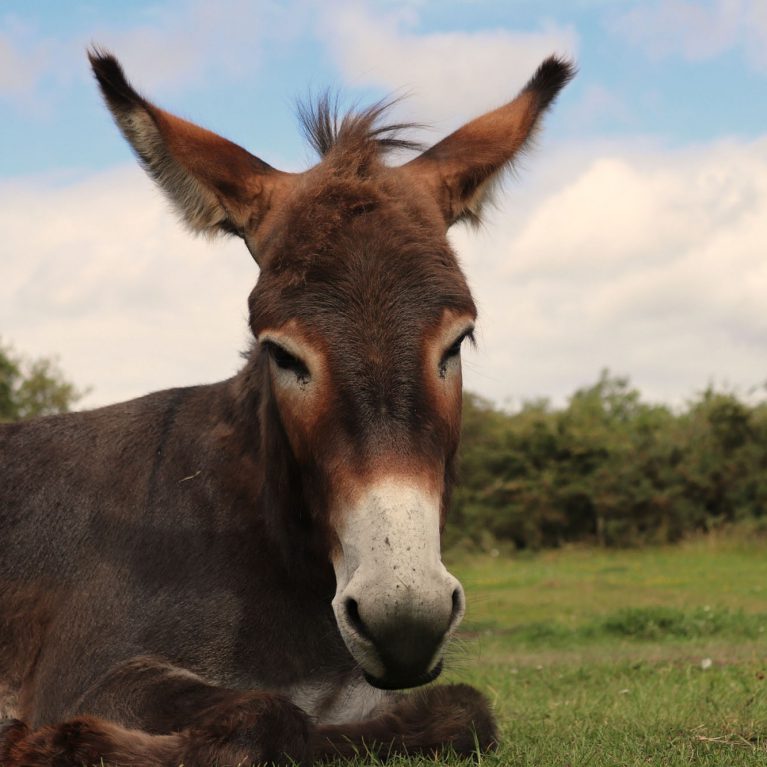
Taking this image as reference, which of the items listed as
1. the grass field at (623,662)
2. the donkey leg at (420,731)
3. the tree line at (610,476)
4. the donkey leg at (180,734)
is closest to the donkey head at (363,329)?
the donkey leg at (180,734)

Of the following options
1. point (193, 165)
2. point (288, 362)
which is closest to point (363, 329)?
point (288, 362)

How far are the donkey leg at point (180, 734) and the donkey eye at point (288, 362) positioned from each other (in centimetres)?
118

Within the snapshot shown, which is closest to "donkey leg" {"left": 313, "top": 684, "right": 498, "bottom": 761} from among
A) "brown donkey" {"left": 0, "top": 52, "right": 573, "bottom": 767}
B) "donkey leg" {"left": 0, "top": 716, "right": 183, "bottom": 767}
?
"brown donkey" {"left": 0, "top": 52, "right": 573, "bottom": 767}

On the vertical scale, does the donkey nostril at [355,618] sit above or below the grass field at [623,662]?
above

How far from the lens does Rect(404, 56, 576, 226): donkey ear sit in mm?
4879

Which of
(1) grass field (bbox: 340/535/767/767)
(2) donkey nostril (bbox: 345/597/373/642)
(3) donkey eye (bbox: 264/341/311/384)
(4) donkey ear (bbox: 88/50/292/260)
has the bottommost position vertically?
(1) grass field (bbox: 340/535/767/767)

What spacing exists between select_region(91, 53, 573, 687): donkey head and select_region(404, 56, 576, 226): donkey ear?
0.03ft

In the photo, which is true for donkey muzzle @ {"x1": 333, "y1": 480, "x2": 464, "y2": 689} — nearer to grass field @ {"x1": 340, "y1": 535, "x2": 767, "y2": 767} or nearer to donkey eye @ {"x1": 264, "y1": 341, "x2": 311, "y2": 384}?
donkey eye @ {"x1": 264, "y1": 341, "x2": 311, "y2": 384}

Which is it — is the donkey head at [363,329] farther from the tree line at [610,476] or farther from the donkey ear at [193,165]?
the tree line at [610,476]

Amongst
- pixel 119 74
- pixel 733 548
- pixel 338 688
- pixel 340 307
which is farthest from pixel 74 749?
pixel 733 548

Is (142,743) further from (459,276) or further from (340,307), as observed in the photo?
(459,276)

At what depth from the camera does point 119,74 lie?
14.5 ft

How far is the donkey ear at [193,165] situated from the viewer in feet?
14.6

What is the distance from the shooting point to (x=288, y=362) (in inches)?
156
